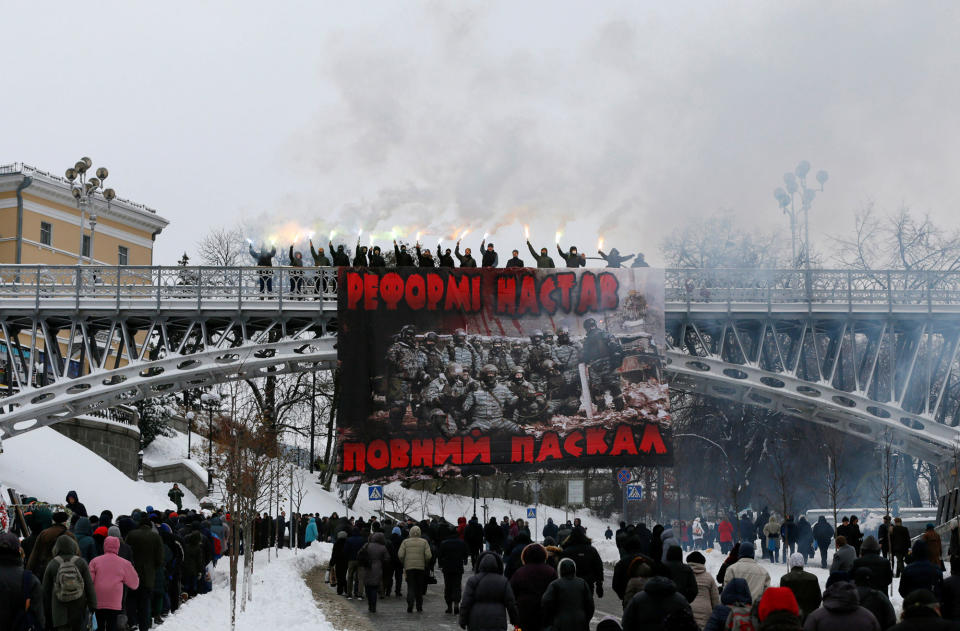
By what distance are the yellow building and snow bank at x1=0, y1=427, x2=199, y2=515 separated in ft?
50.8

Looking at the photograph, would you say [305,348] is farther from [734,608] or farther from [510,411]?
[734,608]

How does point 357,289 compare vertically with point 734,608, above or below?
above

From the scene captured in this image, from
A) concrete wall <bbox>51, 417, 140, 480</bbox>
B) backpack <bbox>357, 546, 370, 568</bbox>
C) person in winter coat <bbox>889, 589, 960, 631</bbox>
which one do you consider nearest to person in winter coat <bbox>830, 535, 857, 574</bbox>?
person in winter coat <bbox>889, 589, 960, 631</bbox>

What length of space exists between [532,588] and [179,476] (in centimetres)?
4500

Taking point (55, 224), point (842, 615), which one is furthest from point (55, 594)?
point (55, 224)

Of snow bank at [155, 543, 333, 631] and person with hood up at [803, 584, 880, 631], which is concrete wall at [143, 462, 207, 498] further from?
person with hood up at [803, 584, 880, 631]

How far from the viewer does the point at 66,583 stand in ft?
47.6

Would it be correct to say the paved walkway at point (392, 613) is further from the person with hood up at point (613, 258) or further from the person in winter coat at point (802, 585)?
the person with hood up at point (613, 258)

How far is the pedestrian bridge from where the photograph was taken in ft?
150

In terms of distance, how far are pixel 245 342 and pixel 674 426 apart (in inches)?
899

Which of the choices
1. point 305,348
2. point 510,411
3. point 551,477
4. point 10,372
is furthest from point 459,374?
point 551,477

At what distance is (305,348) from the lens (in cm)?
4838

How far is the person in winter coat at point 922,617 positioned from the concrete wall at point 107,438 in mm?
45898

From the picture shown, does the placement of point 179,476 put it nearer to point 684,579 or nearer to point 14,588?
point 684,579
